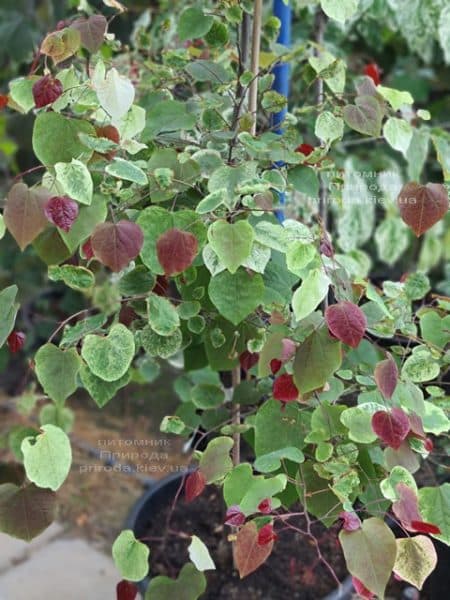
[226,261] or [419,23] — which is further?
[419,23]

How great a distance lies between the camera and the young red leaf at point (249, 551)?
26.0 inches

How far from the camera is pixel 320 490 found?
2.49 feet

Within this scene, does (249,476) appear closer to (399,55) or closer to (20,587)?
(20,587)

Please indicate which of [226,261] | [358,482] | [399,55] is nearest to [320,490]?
[358,482]

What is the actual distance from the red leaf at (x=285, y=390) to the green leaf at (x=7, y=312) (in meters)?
0.28

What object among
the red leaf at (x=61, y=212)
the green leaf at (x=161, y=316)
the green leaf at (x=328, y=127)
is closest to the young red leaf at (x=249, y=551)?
the green leaf at (x=161, y=316)

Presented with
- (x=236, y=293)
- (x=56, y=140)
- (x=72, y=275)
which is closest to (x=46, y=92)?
(x=56, y=140)

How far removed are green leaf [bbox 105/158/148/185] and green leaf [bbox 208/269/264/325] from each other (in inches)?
5.0

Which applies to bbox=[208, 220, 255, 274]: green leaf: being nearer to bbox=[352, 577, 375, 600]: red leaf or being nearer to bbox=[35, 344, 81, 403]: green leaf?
bbox=[35, 344, 81, 403]: green leaf

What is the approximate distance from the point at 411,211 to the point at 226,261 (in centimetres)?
23

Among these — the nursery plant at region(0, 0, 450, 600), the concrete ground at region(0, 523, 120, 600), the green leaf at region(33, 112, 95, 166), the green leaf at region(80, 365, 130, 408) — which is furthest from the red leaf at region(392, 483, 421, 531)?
the concrete ground at region(0, 523, 120, 600)

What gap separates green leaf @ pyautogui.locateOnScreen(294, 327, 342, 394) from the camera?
A: 69cm

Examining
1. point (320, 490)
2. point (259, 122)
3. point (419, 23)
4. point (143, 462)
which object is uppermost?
point (419, 23)

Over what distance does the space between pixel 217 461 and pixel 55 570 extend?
836 mm
